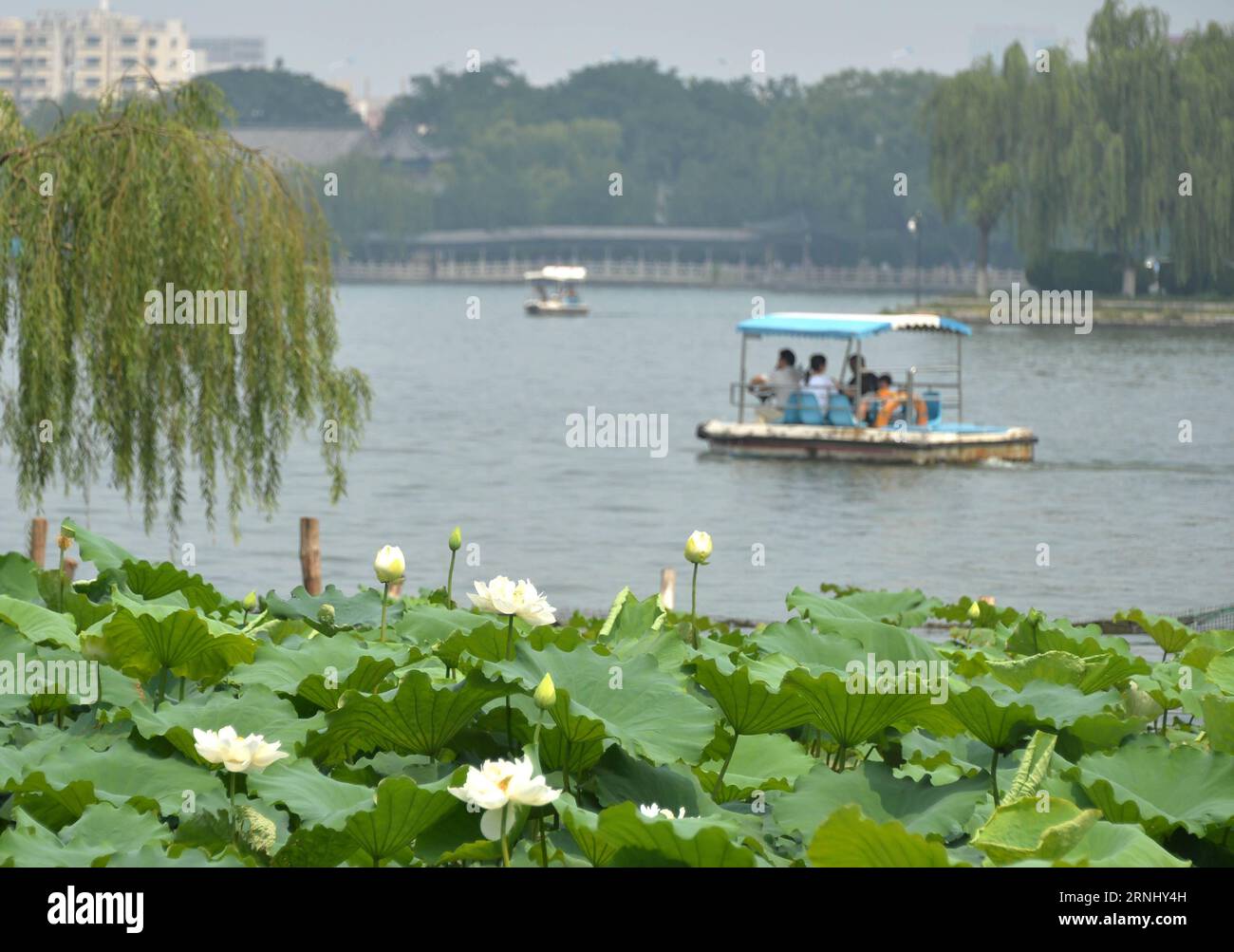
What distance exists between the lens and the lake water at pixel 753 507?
747 inches

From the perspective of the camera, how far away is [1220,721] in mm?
2938

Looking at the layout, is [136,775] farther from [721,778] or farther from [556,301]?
[556,301]

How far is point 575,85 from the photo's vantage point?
15050cm

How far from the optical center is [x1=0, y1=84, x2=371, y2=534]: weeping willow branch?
1104cm

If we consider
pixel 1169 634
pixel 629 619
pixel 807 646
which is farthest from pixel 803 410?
pixel 807 646

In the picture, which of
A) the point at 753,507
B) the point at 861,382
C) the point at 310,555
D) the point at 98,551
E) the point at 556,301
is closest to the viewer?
the point at 98,551

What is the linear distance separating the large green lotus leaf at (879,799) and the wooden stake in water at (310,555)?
784cm

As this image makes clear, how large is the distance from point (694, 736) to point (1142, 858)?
780 mm

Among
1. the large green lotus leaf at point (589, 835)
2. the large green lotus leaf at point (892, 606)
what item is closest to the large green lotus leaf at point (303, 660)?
the large green lotus leaf at point (589, 835)

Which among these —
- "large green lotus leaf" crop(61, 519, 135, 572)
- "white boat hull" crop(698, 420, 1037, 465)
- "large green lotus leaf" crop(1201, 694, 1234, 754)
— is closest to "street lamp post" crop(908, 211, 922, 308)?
"white boat hull" crop(698, 420, 1037, 465)

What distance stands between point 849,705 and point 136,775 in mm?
1076

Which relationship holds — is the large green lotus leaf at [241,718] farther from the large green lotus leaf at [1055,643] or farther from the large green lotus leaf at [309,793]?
the large green lotus leaf at [1055,643]

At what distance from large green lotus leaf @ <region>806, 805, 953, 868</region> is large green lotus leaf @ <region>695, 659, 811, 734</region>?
2.41 ft

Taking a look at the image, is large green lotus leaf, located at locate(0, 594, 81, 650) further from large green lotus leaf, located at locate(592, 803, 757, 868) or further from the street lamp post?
the street lamp post
